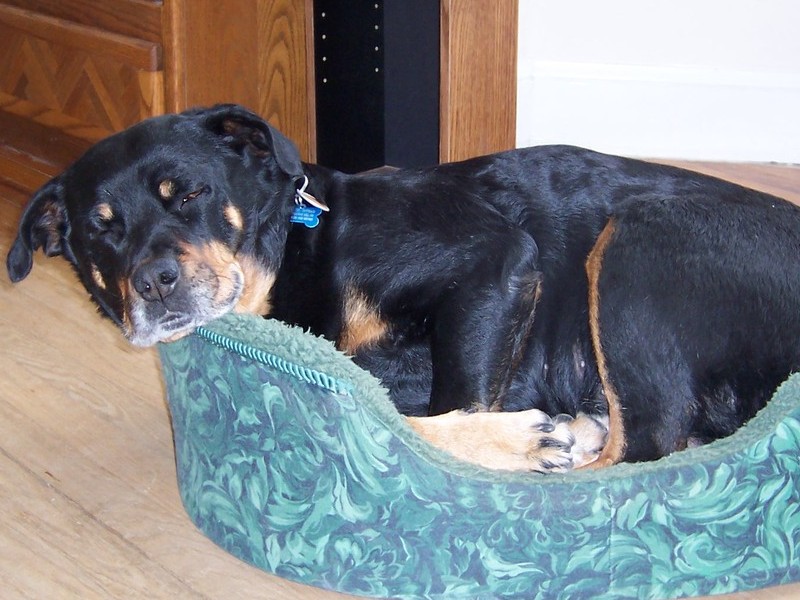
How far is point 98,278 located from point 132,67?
1364 mm

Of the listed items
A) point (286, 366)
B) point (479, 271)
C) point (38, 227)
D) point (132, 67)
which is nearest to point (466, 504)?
point (286, 366)

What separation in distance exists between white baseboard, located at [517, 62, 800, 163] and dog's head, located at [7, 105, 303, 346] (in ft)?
6.94

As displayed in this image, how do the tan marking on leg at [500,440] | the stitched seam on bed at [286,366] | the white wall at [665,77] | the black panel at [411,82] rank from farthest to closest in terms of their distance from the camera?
the white wall at [665,77] → the black panel at [411,82] → the tan marking on leg at [500,440] → the stitched seam on bed at [286,366]

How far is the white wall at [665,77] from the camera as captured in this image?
12.8 feet

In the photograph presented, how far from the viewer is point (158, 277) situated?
204cm

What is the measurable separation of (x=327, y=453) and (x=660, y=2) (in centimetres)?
277

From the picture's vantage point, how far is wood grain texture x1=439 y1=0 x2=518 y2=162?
10.6ft

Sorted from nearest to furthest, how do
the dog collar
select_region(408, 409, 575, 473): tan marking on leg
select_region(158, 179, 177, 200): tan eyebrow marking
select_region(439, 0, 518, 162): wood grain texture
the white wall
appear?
select_region(408, 409, 575, 473): tan marking on leg < select_region(158, 179, 177, 200): tan eyebrow marking < the dog collar < select_region(439, 0, 518, 162): wood grain texture < the white wall

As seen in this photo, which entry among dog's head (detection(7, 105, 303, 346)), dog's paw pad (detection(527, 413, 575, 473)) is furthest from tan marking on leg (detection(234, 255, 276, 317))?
dog's paw pad (detection(527, 413, 575, 473))

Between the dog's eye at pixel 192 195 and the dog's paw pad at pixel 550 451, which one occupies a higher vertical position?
the dog's eye at pixel 192 195

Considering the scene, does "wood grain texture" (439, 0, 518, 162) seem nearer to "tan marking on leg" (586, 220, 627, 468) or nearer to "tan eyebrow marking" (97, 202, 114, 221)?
"tan marking on leg" (586, 220, 627, 468)

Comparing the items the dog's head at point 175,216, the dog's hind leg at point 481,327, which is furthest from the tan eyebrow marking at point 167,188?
the dog's hind leg at point 481,327

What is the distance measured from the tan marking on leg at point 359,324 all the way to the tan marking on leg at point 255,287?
0.19 metres

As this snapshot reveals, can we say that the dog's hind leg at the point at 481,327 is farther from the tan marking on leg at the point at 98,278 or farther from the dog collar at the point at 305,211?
the tan marking on leg at the point at 98,278
